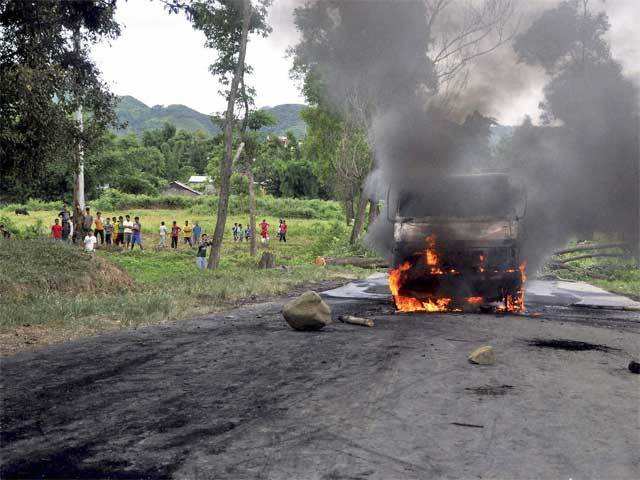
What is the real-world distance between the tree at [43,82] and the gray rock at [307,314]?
669 cm

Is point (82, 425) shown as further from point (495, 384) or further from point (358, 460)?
point (495, 384)

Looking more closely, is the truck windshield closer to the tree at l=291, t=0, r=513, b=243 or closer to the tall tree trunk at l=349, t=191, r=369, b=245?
the tree at l=291, t=0, r=513, b=243

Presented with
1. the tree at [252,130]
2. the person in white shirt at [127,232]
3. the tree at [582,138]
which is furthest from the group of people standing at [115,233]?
the tree at [582,138]

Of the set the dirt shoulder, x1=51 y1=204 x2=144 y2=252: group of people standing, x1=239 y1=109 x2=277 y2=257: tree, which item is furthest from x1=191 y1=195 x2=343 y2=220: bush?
the dirt shoulder

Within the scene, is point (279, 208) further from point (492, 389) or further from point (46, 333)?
point (492, 389)

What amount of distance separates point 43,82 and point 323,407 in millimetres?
9758

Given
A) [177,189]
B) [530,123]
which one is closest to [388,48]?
[530,123]

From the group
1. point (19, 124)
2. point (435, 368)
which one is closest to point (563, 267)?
point (435, 368)

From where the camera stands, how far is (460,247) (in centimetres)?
969

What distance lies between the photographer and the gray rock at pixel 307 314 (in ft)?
27.3

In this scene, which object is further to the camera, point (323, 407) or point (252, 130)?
point (252, 130)

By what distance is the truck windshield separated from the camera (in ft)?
33.7

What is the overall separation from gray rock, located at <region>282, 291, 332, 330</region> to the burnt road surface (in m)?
0.31

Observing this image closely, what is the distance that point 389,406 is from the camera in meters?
4.73
